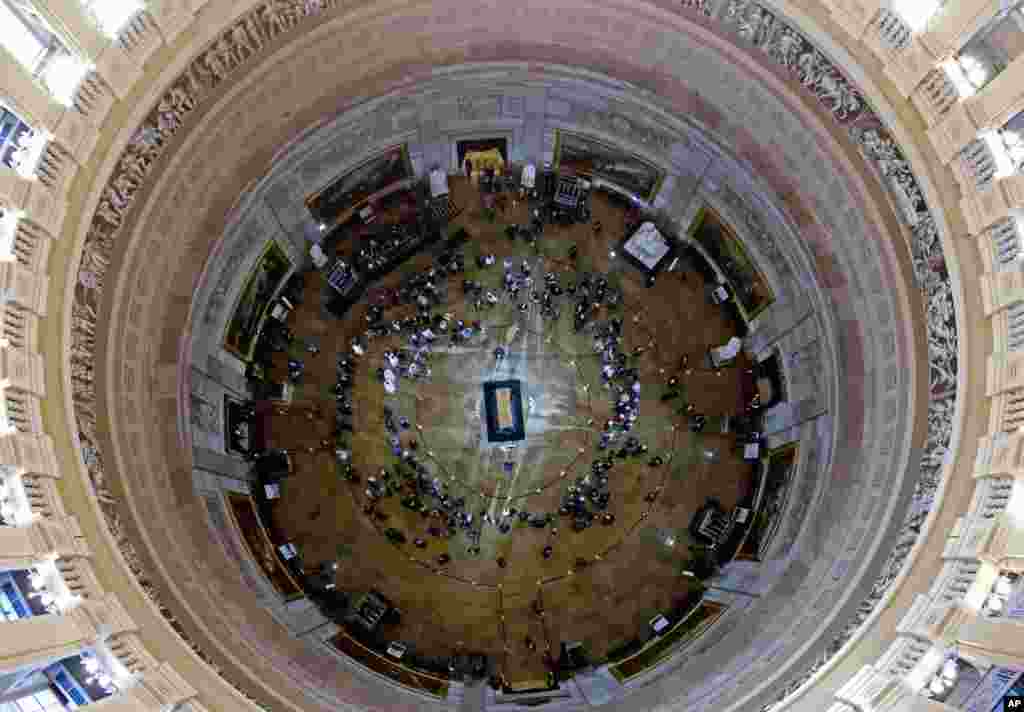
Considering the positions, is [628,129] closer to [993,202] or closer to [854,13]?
[854,13]

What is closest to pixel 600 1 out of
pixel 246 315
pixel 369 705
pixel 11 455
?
pixel 246 315

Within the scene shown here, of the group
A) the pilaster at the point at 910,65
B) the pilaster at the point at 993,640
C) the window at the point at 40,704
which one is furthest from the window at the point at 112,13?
the pilaster at the point at 993,640

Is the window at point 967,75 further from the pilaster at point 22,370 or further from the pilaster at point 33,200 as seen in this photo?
the pilaster at point 22,370

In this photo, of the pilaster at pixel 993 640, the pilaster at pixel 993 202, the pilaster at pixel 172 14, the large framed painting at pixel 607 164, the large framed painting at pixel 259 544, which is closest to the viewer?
the pilaster at pixel 993 640

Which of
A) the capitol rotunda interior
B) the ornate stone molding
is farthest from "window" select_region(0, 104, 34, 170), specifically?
the ornate stone molding

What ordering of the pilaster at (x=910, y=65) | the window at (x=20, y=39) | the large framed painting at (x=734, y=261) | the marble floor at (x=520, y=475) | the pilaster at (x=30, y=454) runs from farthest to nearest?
the marble floor at (x=520, y=475)
the large framed painting at (x=734, y=261)
the pilaster at (x=910, y=65)
the window at (x=20, y=39)
the pilaster at (x=30, y=454)

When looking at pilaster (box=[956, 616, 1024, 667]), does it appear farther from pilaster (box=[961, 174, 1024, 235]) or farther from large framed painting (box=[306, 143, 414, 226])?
large framed painting (box=[306, 143, 414, 226])
